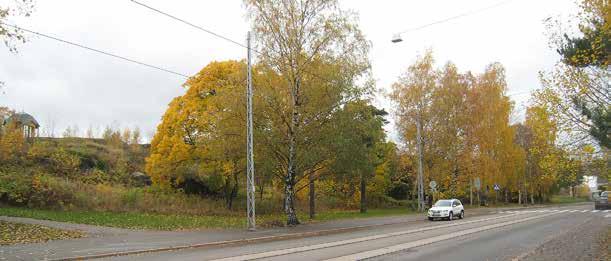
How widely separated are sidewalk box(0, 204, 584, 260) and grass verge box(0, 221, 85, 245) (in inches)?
29.5

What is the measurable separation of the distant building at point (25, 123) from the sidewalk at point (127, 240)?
15.6 meters

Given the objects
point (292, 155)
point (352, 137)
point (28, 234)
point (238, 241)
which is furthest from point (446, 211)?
point (28, 234)

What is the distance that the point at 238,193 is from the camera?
3822cm

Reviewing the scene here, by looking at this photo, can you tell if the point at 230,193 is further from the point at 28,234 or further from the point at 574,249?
the point at 574,249

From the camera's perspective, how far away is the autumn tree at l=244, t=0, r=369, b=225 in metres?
24.1

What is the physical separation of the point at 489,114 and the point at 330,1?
1076 inches

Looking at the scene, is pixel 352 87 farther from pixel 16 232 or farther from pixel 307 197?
pixel 307 197

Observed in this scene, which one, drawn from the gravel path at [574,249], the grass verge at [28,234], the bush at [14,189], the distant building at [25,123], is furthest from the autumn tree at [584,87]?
the distant building at [25,123]

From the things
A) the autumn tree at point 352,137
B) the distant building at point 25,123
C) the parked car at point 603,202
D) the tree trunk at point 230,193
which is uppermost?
the distant building at point 25,123

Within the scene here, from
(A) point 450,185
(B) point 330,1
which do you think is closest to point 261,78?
(B) point 330,1

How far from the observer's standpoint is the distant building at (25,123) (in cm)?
3428

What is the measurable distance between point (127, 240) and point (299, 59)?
1271cm

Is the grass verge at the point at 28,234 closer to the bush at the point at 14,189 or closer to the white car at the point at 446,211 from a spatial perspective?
the bush at the point at 14,189

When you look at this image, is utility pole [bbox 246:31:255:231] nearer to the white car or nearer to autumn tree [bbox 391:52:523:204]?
the white car
